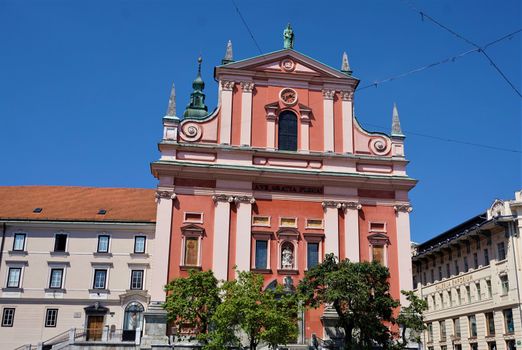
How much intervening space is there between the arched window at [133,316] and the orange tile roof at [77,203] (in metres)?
6.13

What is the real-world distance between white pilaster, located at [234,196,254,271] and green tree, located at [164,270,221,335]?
4498mm

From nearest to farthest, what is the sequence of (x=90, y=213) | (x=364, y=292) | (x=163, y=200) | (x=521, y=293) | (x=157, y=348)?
(x=364, y=292) → (x=157, y=348) → (x=163, y=200) → (x=521, y=293) → (x=90, y=213)

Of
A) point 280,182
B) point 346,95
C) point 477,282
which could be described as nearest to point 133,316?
point 280,182

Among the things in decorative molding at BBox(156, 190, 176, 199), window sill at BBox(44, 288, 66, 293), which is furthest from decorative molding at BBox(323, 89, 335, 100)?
window sill at BBox(44, 288, 66, 293)

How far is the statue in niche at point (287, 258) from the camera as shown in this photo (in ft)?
113

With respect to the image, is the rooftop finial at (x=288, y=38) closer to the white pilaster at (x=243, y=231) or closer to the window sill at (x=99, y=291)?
the white pilaster at (x=243, y=231)

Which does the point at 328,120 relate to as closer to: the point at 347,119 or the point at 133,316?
the point at 347,119

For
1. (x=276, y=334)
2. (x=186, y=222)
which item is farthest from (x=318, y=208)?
(x=276, y=334)

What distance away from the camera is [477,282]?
151 feet

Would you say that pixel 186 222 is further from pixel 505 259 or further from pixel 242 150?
pixel 505 259

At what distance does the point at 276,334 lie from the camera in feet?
85.7

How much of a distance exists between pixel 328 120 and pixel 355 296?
13.4 m

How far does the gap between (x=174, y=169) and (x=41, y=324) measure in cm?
1512

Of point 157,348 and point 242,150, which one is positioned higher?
point 242,150
